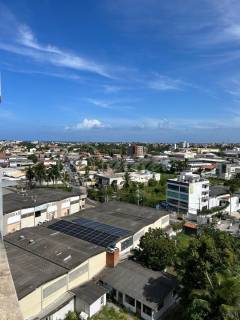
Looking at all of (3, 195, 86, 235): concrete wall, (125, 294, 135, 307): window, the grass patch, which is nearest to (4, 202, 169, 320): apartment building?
the grass patch

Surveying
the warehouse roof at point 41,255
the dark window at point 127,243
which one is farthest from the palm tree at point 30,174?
the dark window at point 127,243

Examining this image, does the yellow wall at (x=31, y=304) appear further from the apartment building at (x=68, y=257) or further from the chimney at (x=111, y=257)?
the chimney at (x=111, y=257)

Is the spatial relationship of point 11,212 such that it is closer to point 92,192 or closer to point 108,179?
point 92,192

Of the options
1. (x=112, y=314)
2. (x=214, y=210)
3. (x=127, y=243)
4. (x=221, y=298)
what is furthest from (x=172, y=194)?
(x=221, y=298)

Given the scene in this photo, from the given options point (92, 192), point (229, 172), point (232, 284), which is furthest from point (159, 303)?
point (229, 172)

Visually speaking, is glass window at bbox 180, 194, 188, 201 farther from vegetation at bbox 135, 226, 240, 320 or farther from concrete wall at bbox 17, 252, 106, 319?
concrete wall at bbox 17, 252, 106, 319

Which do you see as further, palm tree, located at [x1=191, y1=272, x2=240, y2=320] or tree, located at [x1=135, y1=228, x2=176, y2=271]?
tree, located at [x1=135, y1=228, x2=176, y2=271]
